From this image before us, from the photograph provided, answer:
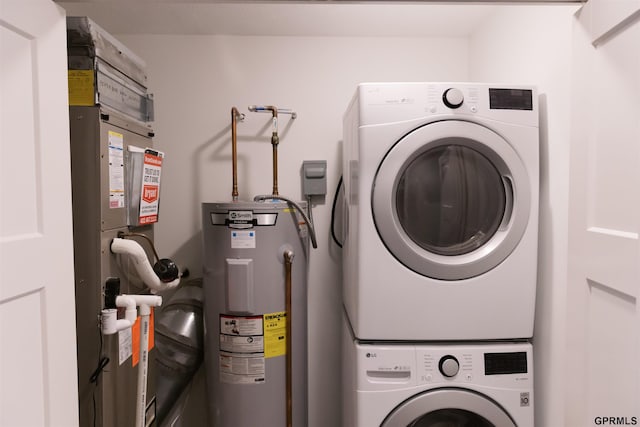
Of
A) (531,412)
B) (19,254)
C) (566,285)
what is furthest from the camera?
(531,412)

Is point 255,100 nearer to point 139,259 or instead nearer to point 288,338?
point 139,259

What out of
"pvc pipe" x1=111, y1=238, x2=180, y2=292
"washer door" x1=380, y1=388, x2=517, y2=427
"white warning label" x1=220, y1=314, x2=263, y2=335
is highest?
"pvc pipe" x1=111, y1=238, x2=180, y2=292

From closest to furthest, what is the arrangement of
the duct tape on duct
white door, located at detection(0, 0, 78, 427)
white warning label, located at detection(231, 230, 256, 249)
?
white door, located at detection(0, 0, 78, 427)
white warning label, located at detection(231, 230, 256, 249)
the duct tape on duct

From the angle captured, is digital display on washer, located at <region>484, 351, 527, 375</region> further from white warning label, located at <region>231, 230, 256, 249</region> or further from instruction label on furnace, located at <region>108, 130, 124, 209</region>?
instruction label on furnace, located at <region>108, 130, 124, 209</region>

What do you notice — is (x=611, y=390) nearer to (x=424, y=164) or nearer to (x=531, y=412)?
(x=531, y=412)

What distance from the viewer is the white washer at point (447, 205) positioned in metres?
1.17

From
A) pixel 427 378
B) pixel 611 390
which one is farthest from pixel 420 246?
pixel 611 390

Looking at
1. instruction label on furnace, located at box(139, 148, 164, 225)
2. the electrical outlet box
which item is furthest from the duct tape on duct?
the electrical outlet box

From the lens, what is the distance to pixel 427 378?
47.1 inches

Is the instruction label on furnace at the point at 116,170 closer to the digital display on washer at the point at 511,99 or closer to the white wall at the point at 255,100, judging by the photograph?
the white wall at the point at 255,100

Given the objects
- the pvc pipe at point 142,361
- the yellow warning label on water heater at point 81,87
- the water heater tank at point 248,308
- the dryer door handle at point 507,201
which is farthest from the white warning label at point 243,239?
the dryer door handle at point 507,201

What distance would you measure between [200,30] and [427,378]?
5.85 feet

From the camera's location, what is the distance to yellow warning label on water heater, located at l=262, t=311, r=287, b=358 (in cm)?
145

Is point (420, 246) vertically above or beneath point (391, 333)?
above
